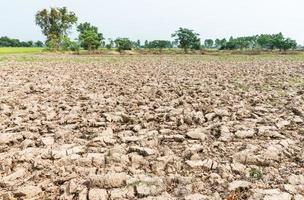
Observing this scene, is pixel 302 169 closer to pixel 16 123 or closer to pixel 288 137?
pixel 288 137

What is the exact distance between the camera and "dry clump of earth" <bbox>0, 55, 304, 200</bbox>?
5.75 m

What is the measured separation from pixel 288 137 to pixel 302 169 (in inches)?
76.2

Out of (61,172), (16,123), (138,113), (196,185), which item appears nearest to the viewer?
(196,185)

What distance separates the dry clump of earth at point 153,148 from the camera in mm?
5754

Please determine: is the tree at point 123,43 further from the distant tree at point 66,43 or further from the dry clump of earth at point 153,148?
the dry clump of earth at point 153,148

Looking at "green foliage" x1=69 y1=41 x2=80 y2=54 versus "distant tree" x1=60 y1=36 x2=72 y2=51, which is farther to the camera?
"distant tree" x1=60 y1=36 x2=72 y2=51

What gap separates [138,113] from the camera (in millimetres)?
10891

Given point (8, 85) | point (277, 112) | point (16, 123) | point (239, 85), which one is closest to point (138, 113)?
point (16, 123)

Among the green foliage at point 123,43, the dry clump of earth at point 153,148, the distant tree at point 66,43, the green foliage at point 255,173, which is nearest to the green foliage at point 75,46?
the distant tree at point 66,43

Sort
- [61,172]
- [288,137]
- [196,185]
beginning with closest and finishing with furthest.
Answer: [196,185]
[61,172]
[288,137]

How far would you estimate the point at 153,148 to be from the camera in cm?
759

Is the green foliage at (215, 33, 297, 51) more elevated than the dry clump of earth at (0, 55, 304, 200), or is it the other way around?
the dry clump of earth at (0, 55, 304, 200)

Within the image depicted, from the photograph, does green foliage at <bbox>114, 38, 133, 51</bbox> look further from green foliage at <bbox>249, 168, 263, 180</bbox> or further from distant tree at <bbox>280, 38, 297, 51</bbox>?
green foliage at <bbox>249, 168, 263, 180</bbox>

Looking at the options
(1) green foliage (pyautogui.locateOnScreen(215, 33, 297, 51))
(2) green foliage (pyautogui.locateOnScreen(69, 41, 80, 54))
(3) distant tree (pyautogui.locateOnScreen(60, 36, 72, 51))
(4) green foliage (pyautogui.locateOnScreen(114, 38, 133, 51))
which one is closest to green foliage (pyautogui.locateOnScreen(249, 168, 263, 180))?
(2) green foliage (pyautogui.locateOnScreen(69, 41, 80, 54))
